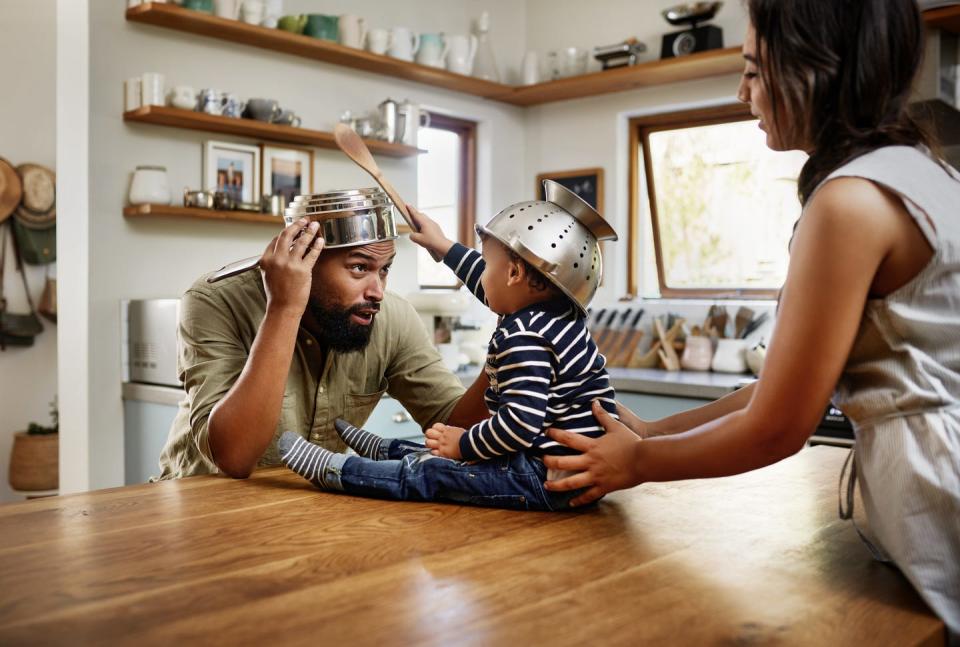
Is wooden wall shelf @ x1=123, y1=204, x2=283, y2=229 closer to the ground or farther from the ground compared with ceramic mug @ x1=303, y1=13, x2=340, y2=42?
closer to the ground

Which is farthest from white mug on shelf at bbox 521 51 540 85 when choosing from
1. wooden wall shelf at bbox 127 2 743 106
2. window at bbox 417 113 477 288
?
window at bbox 417 113 477 288

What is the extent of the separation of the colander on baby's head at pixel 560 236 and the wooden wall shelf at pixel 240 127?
2.39 metres

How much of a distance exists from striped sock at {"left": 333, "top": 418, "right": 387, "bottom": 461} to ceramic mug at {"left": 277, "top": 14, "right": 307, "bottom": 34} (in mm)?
2656

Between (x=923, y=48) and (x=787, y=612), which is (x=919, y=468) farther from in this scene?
(x=923, y=48)

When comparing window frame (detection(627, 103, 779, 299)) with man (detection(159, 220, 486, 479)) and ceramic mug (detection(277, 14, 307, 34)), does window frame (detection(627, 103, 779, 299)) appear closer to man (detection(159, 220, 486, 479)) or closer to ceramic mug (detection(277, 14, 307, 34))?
ceramic mug (detection(277, 14, 307, 34))

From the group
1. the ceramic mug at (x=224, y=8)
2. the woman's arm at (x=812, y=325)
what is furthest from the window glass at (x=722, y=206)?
the woman's arm at (x=812, y=325)

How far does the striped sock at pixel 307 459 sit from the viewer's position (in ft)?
4.45

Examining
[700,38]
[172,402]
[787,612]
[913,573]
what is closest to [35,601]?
[787,612]

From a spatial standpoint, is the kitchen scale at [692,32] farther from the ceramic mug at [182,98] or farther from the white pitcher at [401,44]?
the ceramic mug at [182,98]

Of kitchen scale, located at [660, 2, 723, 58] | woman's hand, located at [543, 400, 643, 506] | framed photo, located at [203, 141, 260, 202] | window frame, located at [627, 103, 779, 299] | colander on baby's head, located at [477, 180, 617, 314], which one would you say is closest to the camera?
woman's hand, located at [543, 400, 643, 506]

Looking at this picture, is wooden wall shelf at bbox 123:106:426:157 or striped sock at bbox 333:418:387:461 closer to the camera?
striped sock at bbox 333:418:387:461

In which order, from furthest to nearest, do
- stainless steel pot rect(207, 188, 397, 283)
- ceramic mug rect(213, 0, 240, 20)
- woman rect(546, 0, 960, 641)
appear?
1. ceramic mug rect(213, 0, 240, 20)
2. stainless steel pot rect(207, 188, 397, 283)
3. woman rect(546, 0, 960, 641)

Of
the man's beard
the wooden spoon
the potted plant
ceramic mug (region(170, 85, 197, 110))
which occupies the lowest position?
the potted plant

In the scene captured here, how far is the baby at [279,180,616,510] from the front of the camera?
4.08ft
